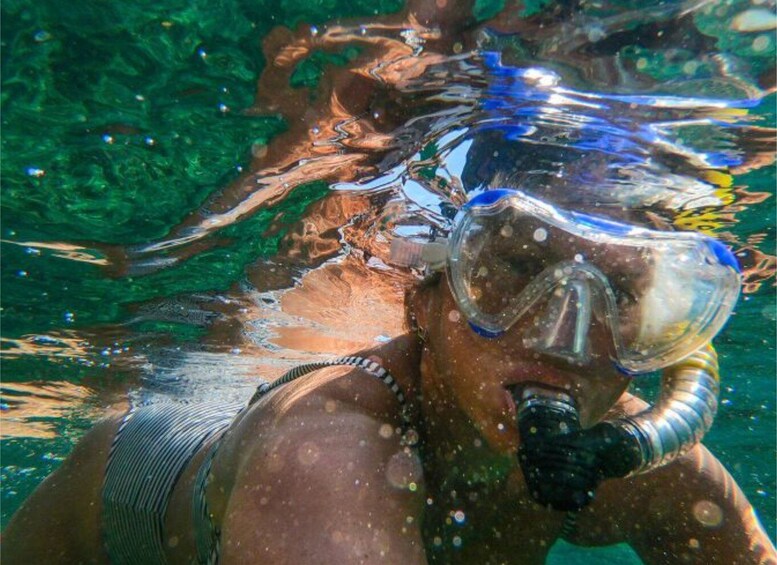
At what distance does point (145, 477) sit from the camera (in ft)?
13.3

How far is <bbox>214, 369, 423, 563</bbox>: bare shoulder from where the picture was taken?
2.12 metres

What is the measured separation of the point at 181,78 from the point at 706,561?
21.2ft

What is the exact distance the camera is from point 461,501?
4.12 m

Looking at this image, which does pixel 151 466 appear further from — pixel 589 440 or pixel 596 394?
pixel 596 394

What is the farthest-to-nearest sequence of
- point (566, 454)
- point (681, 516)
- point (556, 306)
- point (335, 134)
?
point (335, 134) → point (681, 516) → point (556, 306) → point (566, 454)

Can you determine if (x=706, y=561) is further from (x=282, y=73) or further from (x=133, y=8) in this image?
(x=133, y=8)

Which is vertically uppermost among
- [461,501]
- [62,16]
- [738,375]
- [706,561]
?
[62,16]

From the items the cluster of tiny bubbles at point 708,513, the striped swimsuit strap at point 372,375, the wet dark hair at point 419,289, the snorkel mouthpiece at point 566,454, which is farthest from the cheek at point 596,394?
the wet dark hair at point 419,289

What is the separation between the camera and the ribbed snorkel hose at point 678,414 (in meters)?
3.29

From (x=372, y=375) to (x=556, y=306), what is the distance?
5.01ft

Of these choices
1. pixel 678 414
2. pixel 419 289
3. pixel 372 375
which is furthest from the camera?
pixel 419 289

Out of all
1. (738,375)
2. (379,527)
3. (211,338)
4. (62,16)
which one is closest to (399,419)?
(379,527)

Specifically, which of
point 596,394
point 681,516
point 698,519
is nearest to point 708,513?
point 698,519

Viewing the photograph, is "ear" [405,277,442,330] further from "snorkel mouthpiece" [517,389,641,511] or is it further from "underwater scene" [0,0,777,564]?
"underwater scene" [0,0,777,564]
